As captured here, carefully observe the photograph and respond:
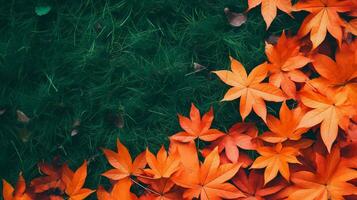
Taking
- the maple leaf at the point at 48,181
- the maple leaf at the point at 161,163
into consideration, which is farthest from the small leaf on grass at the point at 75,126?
the maple leaf at the point at 161,163

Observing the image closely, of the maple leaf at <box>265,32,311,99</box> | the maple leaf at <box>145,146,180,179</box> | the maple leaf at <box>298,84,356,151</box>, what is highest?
the maple leaf at <box>265,32,311,99</box>

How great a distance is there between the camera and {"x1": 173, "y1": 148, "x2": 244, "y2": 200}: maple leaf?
1.31m

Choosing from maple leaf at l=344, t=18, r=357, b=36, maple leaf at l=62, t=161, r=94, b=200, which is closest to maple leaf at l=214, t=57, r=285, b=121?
maple leaf at l=344, t=18, r=357, b=36

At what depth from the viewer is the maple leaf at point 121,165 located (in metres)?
1.42

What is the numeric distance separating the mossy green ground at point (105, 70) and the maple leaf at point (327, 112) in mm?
331

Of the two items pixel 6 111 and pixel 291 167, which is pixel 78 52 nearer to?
pixel 6 111

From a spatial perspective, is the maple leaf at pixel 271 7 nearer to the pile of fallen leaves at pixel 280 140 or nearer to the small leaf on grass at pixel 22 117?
the pile of fallen leaves at pixel 280 140

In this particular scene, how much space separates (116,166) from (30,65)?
1.89 ft

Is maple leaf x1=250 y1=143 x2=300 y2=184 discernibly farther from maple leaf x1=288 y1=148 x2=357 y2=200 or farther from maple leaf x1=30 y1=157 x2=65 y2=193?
maple leaf x1=30 y1=157 x2=65 y2=193

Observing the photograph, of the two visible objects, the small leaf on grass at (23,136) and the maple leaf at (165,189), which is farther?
the small leaf on grass at (23,136)

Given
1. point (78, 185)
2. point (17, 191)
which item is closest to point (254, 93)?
point (78, 185)

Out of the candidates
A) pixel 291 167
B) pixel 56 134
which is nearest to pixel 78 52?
pixel 56 134

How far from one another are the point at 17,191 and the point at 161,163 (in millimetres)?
595

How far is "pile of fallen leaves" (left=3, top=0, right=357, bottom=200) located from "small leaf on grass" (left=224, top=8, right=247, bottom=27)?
113 millimetres
